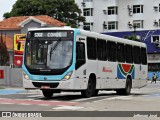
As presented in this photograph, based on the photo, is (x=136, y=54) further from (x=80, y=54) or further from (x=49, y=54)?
(x=49, y=54)

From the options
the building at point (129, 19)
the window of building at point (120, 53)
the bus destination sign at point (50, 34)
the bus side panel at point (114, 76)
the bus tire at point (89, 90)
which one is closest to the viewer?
the bus destination sign at point (50, 34)

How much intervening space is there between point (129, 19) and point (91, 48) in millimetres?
59530

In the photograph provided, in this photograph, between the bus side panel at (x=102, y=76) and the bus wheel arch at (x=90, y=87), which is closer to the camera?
the bus wheel arch at (x=90, y=87)

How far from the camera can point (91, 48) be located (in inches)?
881

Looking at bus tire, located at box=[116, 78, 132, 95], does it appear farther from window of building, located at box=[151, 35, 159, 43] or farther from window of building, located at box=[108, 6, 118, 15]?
window of building, located at box=[108, 6, 118, 15]

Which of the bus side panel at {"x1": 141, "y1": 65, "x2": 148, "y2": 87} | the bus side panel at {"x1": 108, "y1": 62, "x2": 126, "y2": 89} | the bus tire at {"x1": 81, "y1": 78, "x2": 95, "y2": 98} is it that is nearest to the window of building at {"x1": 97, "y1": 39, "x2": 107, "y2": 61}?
the bus side panel at {"x1": 108, "y1": 62, "x2": 126, "y2": 89}

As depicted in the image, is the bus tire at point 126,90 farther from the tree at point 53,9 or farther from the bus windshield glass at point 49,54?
the tree at point 53,9

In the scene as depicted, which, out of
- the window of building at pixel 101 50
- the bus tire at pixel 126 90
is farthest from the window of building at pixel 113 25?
the window of building at pixel 101 50

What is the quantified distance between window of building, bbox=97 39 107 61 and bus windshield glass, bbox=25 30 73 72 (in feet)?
8.85

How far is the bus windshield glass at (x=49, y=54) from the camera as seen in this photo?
20.6m

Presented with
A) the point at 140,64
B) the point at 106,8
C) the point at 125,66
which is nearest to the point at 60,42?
the point at 125,66

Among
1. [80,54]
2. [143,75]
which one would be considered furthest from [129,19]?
[80,54]

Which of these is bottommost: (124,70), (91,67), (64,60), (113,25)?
(124,70)

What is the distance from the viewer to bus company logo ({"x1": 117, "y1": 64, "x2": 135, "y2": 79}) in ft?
85.8
